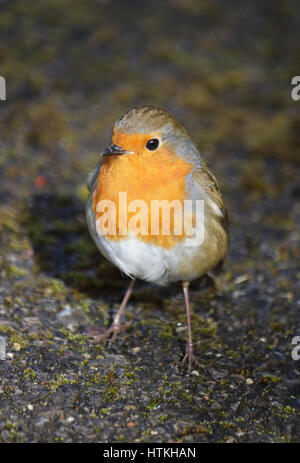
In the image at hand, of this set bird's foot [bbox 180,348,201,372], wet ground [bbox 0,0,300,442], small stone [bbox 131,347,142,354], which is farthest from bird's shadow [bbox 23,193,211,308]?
bird's foot [bbox 180,348,201,372]

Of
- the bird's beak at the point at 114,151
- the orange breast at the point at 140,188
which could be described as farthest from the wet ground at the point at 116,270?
the bird's beak at the point at 114,151

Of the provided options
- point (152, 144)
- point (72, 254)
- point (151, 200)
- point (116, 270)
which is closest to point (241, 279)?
point (116, 270)

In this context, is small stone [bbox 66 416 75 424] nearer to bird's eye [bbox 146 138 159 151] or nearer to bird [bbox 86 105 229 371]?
bird [bbox 86 105 229 371]

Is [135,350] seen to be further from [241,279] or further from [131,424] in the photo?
[241,279]

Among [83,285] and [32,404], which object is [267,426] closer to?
[32,404]

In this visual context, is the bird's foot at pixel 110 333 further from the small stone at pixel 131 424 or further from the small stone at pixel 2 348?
the small stone at pixel 131 424

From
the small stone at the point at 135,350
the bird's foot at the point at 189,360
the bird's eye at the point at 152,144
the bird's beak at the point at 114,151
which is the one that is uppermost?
the bird's eye at the point at 152,144
